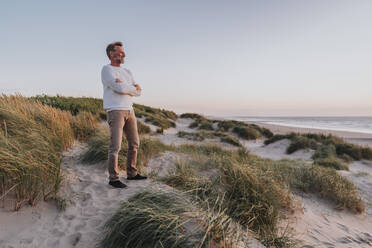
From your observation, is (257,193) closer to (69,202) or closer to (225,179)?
(225,179)

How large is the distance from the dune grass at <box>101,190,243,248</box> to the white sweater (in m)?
1.43

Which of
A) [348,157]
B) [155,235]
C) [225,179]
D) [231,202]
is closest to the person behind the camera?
[155,235]

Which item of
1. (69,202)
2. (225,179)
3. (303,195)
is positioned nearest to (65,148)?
(69,202)

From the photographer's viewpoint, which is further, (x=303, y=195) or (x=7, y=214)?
(x=303, y=195)

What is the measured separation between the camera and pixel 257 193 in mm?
2523

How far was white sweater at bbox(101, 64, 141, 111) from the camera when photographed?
2623 millimetres

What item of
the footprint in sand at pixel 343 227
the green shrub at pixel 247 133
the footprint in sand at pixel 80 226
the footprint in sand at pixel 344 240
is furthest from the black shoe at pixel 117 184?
the green shrub at pixel 247 133

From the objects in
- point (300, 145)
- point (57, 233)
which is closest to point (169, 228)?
point (57, 233)

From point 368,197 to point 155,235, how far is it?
17.1 ft

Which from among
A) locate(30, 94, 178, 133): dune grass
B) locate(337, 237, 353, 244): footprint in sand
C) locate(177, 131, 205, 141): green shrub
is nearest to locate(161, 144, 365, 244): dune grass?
locate(337, 237, 353, 244): footprint in sand

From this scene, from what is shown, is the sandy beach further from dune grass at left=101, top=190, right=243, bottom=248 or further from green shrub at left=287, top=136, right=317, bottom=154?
green shrub at left=287, top=136, right=317, bottom=154

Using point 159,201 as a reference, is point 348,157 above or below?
below

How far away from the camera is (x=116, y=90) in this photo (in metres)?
2.62

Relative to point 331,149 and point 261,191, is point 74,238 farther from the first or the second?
point 331,149
